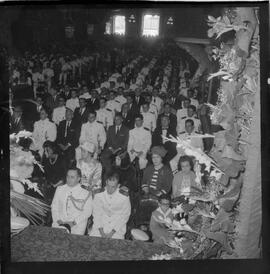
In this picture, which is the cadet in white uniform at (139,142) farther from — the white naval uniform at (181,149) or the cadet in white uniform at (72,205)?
the cadet in white uniform at (72,205)

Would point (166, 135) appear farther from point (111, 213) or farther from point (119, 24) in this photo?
point (119, 24)

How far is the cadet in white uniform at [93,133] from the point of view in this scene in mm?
4387

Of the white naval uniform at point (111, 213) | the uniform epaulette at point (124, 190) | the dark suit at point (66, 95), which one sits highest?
the dark suit at point (66, 95)

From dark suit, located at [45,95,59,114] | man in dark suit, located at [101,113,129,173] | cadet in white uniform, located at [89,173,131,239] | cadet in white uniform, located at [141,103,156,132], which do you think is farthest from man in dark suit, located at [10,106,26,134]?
cadet in white uniform, located at [141,103,156,132]

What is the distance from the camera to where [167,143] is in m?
4.40

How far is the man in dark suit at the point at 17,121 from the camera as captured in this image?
14.3 ft

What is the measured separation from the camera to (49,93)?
14.4 feet

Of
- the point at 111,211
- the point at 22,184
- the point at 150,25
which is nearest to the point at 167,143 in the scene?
the point at 111,211

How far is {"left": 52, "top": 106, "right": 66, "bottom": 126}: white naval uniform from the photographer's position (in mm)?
4375

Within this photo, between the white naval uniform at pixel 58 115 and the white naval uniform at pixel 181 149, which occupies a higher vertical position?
the white naval uniform at pixel 58 115

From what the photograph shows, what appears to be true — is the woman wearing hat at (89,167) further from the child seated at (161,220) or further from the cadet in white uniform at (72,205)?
the child seated at (161,220)

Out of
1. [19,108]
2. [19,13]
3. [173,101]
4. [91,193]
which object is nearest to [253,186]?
[173,101]

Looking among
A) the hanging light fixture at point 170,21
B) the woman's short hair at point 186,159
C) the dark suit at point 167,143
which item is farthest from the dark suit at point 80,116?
the hanging light fixture at point 170,21

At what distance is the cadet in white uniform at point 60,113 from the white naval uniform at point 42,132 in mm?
43
